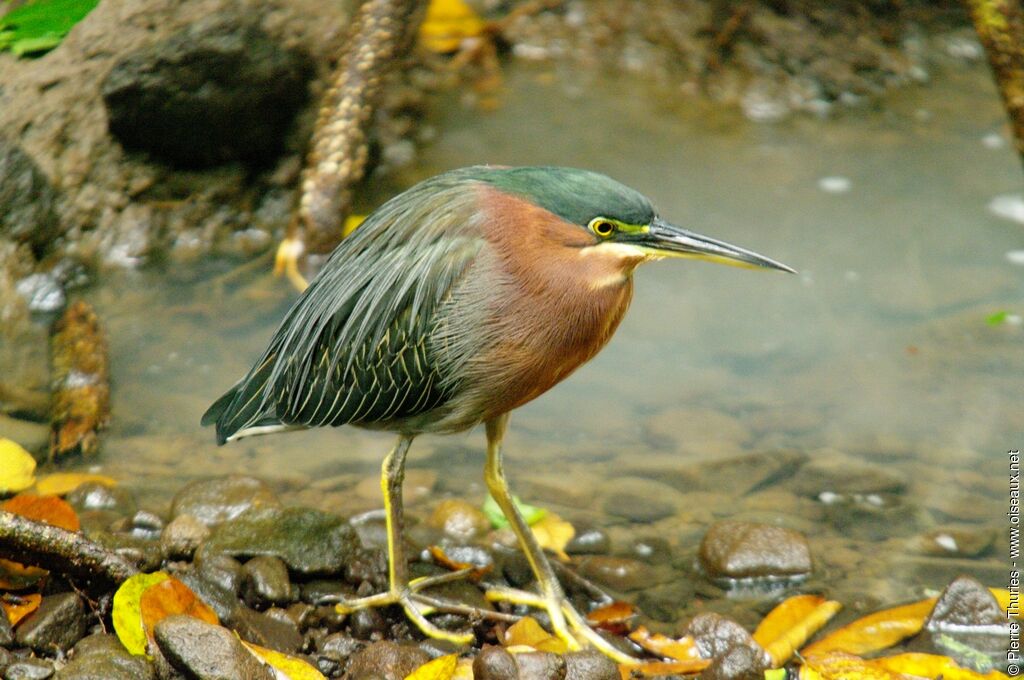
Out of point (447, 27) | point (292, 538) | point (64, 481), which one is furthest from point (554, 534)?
point (447, 27)

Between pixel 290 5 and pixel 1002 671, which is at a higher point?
pixel 290 5

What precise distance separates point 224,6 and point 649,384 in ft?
11.0

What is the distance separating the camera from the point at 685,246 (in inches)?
128

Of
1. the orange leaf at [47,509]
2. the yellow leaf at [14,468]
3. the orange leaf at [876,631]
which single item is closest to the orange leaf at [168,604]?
the orange leaf at [47,509]

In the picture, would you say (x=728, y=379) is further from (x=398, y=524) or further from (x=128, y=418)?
(x=128, y=418)

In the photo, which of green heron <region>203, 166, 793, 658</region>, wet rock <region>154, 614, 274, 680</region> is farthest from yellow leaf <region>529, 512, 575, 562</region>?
wet rock <region>154, 614, 274, 680</region>

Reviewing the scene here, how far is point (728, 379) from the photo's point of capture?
548 centimetres

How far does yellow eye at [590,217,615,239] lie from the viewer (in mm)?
3266

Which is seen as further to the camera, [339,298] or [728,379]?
[728,379]

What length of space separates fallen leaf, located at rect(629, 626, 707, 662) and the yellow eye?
1449 millimetres

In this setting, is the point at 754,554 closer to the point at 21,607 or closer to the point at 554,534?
the point at 554,534

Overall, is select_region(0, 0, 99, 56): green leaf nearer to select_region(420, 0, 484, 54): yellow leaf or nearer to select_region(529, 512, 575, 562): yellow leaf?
→ select_region(529, 512, 575, 562): yellow leaf

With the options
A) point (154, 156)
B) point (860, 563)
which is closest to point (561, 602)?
point (860, 563)

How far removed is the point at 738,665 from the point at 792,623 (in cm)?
65
